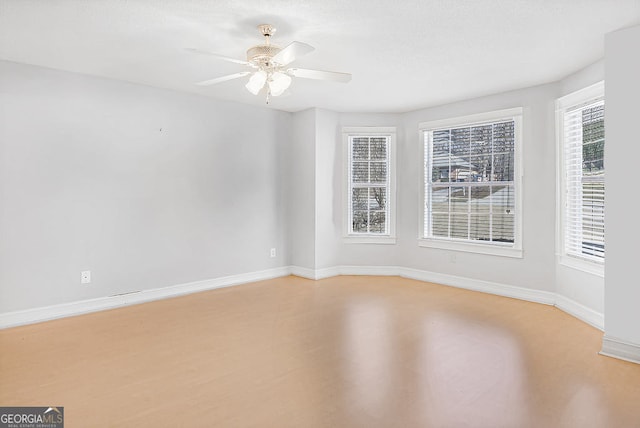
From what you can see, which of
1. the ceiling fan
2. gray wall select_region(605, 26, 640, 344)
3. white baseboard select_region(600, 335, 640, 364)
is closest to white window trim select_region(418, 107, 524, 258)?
gray wall select_region(605, 26, 640, 344)

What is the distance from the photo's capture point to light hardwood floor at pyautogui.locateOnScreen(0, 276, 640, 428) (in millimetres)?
2193

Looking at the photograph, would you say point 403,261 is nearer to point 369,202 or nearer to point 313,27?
point 369,202

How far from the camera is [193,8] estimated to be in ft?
8.79

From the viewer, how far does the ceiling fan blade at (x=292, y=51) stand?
2.57 m

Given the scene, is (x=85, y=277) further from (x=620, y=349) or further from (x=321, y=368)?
(x=620, y=349)

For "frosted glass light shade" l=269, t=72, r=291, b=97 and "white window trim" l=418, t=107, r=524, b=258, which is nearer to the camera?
"frosted glass light shade" l=269, t=72, r=291, b=97

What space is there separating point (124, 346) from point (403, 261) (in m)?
4.06

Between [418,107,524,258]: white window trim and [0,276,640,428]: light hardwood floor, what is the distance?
31.4 inches

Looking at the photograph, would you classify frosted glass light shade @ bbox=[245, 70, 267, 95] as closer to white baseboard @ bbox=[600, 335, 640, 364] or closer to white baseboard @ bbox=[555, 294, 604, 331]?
white baseboard @ bbox=[600, 335, 640, 364]

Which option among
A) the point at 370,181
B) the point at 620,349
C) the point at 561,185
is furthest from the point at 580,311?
the point at 370,181

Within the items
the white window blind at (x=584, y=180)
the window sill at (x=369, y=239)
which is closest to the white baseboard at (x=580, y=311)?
the white window blind at (x=584, y=180)

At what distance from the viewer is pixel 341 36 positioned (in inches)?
124

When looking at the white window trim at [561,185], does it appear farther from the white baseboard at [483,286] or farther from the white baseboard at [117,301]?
the white baseboard at [117,301]

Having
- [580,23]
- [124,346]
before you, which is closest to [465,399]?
[124,346]
